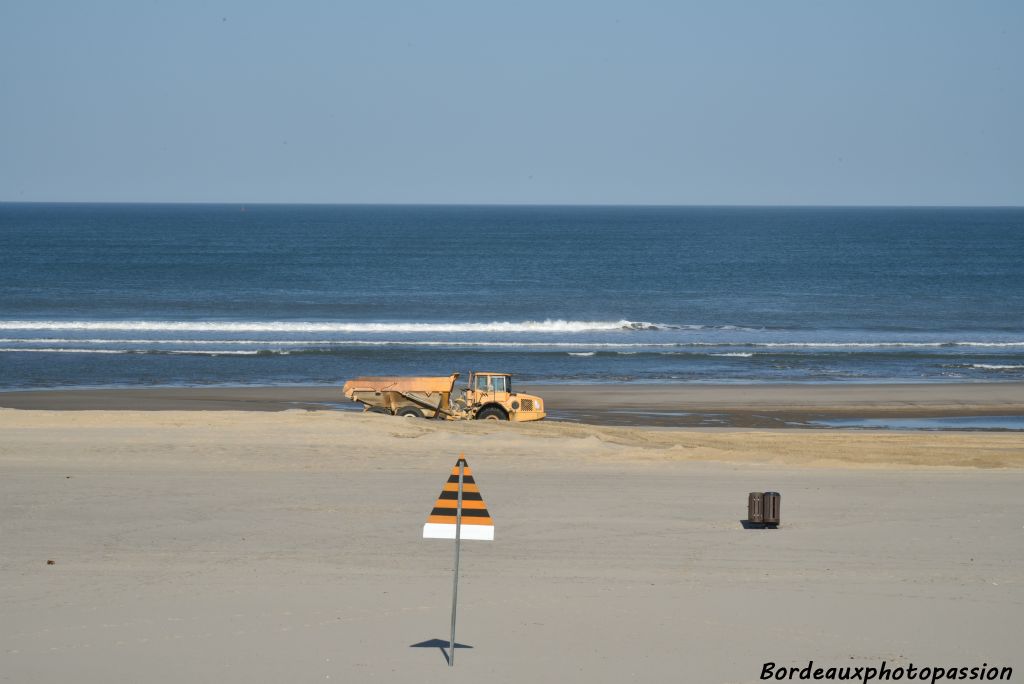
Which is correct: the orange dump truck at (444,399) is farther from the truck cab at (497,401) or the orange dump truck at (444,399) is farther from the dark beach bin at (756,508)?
the dark beach bin at (756,508)

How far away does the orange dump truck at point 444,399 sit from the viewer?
27.5 m

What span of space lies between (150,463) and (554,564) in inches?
361

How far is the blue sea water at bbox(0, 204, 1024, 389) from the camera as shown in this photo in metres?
40.4

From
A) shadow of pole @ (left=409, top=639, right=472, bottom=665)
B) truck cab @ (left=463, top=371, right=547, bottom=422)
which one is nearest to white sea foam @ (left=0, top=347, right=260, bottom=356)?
truck cab @ (left=463, top=371, right=547, bottom=422)

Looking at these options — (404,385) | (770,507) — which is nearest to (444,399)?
(404,385)

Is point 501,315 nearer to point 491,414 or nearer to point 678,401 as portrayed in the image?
point 678,401

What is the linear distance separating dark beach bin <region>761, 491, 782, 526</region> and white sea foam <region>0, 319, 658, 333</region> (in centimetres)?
3615

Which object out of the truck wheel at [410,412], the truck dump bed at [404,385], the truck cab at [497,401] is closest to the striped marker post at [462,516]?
the truck dump bed at [404,385]

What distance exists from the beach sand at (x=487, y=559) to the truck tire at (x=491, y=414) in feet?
13.8

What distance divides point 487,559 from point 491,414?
1379 cm

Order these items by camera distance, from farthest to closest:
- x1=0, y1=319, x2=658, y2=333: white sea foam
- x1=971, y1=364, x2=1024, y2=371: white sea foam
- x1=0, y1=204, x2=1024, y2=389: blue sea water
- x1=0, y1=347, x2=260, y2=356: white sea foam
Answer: x1=0, y1=319, x2=658, y2=333: white sea foam
x1=0, y1=347, x2=260, y2=356: white sea foam
x1=971, y1=364, x2=1024, y2=371: white sea foam
x1=0, y1=204, x2=1024, y2=389: blue sea water

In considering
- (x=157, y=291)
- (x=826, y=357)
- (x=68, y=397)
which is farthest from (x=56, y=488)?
(x=157, y=291)

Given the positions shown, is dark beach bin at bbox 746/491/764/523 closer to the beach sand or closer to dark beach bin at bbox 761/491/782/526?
dark beach bin at bbox 761/491/782/526

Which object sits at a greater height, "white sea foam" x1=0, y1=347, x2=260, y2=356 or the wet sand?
"white sea foam" x1=0, y1=347, x2=260, y2=356
